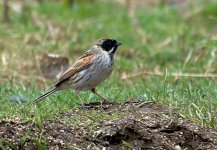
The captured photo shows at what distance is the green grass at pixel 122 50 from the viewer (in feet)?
27.4

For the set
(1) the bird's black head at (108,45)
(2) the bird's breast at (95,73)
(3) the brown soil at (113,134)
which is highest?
(1) the bird's black head at (108,45)

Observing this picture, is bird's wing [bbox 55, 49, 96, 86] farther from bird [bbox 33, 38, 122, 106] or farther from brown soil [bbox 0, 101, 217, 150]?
brown soil [bbox 0, 101, 217, 150]

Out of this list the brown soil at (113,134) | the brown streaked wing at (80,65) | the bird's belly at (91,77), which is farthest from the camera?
the brown streaked wing at (80,65)

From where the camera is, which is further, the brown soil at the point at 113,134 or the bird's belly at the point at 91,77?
the bird's belly at the point at 91,77

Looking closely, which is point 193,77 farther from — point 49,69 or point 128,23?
point 128,23

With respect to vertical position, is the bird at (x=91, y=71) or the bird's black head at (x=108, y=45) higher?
the bird's black head at (x=108, y=45)

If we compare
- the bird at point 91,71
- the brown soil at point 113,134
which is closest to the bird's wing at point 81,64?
the bird at point 91,71

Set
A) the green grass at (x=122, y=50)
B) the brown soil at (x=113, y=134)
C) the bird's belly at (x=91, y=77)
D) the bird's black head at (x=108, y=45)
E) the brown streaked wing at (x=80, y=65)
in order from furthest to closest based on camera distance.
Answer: the bird's black head at (x=108, y=45) < the brown streaked wing at (x=80, y=65) < the bird's belly at (x=91, y=77) < the green grass at (x=122, y=50) < the brown soil at (x=113, y=134)

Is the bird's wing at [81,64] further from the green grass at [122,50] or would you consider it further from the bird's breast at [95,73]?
the green grass at [122,50]

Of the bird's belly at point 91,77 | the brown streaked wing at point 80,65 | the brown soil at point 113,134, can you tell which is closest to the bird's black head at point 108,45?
the brown streaked wing at point 80,65

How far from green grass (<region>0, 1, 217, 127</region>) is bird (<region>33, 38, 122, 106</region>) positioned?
0.53 feet

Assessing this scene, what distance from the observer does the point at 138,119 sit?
7.43 metres

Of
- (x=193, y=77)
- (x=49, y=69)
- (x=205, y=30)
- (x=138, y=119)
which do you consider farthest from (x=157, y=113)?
(x=205, y=30)

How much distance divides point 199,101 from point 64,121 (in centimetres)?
179
